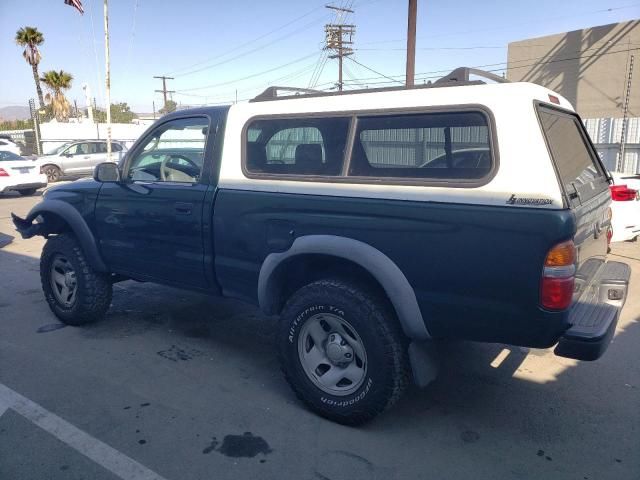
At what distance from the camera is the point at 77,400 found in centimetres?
346

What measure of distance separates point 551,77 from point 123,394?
96.8ft

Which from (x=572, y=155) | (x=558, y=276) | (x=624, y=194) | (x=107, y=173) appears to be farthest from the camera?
(x=624, y=194)

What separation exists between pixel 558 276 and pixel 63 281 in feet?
13.9

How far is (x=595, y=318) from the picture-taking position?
2.75 m

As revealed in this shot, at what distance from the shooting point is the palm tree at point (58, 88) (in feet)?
129

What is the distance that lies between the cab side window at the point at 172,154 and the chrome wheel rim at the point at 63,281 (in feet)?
3.78

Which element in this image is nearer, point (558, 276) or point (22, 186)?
point (558, 276)

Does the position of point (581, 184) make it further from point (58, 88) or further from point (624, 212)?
point (58, 88)

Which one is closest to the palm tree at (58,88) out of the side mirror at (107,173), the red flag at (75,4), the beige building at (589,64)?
the red flag at (75,4)

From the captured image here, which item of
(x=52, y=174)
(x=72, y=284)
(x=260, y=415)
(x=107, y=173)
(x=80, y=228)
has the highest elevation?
(x=107, y=173)

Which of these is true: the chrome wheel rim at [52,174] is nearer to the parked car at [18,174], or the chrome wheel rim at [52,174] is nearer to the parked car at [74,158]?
the parked car at [74,158]

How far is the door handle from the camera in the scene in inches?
148

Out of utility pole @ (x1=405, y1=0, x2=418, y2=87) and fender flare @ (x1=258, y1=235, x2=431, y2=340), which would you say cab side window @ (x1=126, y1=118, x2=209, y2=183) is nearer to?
fender flare @ (x1=258, y1=235, x2=431, y2=340)

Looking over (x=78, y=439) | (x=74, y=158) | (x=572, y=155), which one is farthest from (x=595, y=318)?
(x=74, y=158)
